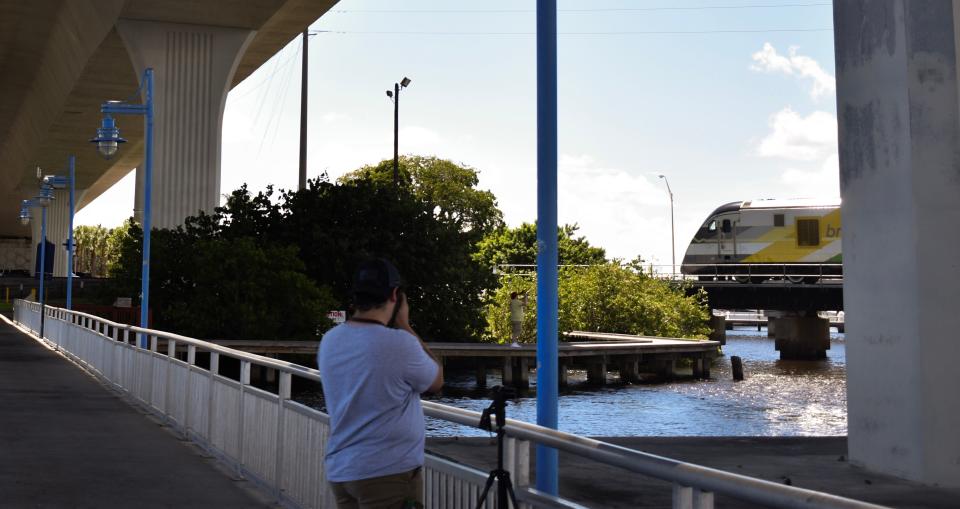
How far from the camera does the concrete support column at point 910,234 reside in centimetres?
1205

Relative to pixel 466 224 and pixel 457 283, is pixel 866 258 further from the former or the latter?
pixel 466 224

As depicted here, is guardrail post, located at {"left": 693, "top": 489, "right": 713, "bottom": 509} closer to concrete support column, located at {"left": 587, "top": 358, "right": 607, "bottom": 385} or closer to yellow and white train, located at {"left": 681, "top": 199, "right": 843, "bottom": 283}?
concrete support column, located at {"left": 587, "top": 358, "right": 607, "bottom": 385}

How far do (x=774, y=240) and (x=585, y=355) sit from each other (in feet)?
76.5

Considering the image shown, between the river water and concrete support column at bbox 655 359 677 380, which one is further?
concrete support column at bbox 655 359 677 380

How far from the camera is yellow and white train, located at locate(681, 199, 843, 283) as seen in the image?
5638 centimetres

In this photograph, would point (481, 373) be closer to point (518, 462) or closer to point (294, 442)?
point (294, 442)

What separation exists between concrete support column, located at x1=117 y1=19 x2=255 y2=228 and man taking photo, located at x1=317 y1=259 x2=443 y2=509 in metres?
36.7

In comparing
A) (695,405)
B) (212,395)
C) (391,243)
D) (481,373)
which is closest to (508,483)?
(212,395)

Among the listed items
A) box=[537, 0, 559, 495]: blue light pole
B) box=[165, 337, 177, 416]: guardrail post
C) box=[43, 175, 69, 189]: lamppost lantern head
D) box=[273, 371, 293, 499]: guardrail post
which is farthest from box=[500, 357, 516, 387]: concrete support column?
box=[537, 0, 559, 495]: blue light pole

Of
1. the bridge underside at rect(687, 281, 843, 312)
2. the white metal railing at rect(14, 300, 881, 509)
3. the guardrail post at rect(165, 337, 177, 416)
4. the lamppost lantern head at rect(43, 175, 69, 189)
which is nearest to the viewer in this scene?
the white metal railing at rect(14, 300, 881, 509)

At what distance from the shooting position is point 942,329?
476 inches

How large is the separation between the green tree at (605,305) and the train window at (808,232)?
10457 millimetres

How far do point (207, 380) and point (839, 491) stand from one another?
6.78 m

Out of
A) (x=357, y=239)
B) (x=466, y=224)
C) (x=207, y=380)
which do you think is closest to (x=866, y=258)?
(x=207, y=380)
